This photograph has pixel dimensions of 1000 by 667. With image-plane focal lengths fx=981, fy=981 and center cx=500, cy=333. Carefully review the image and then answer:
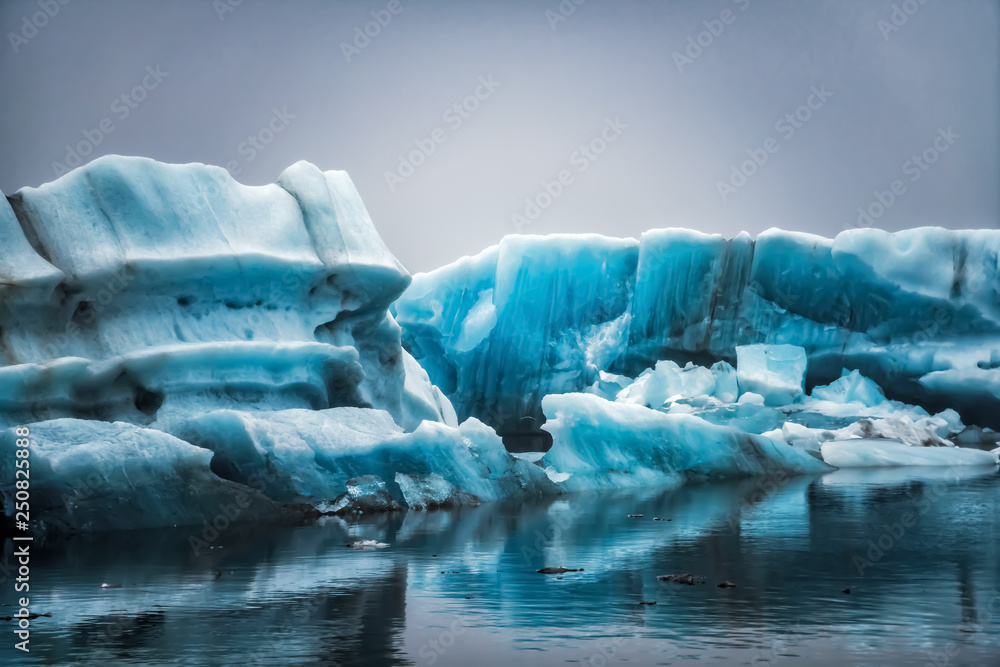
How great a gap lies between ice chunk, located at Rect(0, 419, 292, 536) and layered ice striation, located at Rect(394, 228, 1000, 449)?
1085cm

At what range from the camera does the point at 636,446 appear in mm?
12273

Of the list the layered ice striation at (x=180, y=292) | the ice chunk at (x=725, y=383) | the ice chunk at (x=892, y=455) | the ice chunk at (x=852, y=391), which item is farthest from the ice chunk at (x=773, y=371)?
the layered ice striation at (x=180, y=292)

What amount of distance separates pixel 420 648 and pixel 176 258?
7072 millimetres

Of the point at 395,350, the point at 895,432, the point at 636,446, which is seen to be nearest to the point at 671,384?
the point at 895,432

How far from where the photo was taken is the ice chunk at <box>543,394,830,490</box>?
→ 1177 centimetres

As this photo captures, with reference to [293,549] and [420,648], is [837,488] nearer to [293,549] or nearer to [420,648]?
[293,549]

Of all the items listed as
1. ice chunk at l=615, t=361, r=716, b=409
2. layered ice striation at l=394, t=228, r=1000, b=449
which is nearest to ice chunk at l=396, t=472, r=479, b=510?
layered ice striation at l=394, t=228, r=1000, b=449

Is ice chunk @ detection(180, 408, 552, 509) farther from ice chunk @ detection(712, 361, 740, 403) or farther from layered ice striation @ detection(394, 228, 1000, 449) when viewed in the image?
ice chunk @ detection(712, 361, 740, 403)

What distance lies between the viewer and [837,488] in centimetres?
1080

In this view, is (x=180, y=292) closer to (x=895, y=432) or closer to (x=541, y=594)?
(x=541, y=594)

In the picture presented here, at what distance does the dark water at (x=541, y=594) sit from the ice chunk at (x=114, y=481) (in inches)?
16.1

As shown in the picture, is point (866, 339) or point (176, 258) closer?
point (176, 258)

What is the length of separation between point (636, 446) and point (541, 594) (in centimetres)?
767

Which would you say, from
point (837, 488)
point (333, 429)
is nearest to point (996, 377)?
point (837, 488)
